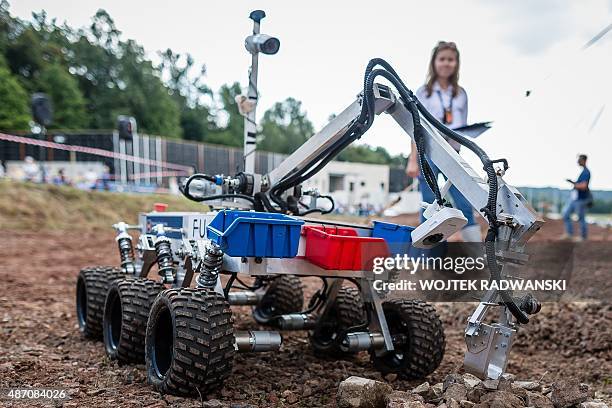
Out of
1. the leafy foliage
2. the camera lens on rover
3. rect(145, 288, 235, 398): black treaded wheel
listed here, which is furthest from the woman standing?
the leafy foliage

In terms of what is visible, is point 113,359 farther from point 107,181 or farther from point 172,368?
point 107,181

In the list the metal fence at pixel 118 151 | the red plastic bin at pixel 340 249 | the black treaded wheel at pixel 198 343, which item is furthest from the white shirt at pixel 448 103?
the metal fence at pixel 118 151

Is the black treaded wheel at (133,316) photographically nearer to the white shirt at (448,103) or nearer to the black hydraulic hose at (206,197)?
the black hydraulic hose at (206,197)

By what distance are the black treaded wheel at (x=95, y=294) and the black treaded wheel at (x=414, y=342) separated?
6.54 feet

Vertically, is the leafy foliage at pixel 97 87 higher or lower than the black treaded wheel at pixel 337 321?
higher

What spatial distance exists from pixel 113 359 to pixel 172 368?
1.11 metres

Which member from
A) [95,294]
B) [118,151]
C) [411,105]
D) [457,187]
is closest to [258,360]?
[95,294]

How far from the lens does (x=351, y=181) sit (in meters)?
4.52

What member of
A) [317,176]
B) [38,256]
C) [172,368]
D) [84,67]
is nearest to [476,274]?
[317,176]

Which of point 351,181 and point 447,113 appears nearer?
point 447,113

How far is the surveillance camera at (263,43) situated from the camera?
3.63 m

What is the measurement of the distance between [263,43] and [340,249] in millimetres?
1485

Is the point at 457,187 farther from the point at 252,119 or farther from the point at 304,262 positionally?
the point at 252,119

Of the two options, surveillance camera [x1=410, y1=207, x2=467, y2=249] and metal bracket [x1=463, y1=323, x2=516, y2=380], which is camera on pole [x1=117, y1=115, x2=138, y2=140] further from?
metal bracket [x1=463, y1=323, x2=516, y2=380]
